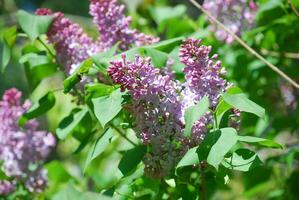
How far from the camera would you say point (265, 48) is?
2.14 m

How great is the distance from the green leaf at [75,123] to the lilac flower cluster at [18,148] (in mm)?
226

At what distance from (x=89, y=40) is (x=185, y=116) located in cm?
52

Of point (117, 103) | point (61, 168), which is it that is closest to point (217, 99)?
point (117, 103)

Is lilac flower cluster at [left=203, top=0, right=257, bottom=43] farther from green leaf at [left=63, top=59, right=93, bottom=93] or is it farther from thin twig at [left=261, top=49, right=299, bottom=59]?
green leaf at [left=63, top=59, right=93, bottom=93]

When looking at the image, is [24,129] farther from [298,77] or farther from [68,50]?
[298,77]

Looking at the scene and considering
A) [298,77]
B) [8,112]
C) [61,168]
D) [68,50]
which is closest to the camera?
[68,50]

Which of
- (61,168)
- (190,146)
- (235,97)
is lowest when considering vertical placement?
(61,168)

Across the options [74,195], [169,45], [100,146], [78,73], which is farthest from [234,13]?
[74,195]

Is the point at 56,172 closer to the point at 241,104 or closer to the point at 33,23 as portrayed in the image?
the point at 33,23

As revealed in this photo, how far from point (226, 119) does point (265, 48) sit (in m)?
0.96

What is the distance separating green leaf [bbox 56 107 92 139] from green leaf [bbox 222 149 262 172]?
47cm

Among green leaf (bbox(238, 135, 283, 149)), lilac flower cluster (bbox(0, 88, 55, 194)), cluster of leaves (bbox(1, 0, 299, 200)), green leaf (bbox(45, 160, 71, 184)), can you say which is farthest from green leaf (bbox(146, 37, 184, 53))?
green leaf (bbox(45, 160, 71, 184))

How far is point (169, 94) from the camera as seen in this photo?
1219 mm

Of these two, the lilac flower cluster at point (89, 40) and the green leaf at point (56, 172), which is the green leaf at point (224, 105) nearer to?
the lilac flower cluster at point (89, 40)
